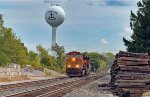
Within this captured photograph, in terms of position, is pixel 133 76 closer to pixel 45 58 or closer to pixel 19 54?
pixel 19 54

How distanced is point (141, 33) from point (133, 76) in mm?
18788

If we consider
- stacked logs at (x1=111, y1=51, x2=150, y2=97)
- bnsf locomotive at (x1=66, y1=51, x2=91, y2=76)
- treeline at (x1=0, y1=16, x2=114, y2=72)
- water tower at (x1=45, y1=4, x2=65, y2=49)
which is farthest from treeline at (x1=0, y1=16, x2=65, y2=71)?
stacked logs at (x1=111, y1=51, x2=150, y2=97)

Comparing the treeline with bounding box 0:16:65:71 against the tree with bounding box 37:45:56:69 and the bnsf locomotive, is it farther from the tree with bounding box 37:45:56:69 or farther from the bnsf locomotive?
the bnsf locomotive

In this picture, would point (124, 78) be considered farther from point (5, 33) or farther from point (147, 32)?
point (5, 33)

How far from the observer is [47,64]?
A: 105062 millimetres

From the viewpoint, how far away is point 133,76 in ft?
91.9

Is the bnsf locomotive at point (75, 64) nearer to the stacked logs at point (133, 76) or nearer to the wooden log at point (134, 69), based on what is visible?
the stacked logs at point (133, 76)

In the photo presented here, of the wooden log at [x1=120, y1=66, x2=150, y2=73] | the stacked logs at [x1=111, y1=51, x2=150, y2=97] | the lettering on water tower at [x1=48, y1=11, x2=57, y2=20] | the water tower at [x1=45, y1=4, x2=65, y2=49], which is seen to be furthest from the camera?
the water tower at [x1=45, y1=4, x2=65, y2=49]

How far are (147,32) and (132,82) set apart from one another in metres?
18.6

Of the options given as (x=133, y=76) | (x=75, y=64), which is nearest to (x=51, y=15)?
(x=75, y=64)

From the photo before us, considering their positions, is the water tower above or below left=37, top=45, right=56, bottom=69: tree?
above

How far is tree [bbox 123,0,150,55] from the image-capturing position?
4541 centimetres

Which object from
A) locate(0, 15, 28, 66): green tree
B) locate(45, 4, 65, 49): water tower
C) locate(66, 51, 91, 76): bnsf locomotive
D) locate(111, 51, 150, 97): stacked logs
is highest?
locate(45, 4, 65, 49): water tower

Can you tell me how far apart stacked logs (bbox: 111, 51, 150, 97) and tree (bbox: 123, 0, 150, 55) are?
1557cm
